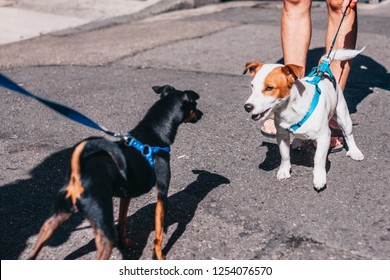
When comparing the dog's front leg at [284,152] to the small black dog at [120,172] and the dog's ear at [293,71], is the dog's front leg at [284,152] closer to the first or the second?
the dog's ear at [293,71]

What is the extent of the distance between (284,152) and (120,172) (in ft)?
5.42

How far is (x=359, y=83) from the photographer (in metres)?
6.70

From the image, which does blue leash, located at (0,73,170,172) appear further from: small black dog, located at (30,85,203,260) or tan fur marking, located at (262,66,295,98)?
tan fur marking, located at (262,66,295,98)

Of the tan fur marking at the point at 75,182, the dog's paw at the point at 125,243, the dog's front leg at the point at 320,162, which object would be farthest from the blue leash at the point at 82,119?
the dog's front leg at the point at 320,162

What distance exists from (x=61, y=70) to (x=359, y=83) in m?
3.56

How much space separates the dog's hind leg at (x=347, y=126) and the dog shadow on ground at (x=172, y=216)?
3.26ft

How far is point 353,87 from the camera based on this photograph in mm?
6566

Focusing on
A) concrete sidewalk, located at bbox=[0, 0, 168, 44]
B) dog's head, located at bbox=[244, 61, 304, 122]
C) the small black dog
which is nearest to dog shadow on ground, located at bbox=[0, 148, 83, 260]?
the small black dog

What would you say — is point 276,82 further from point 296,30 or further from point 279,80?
point 296,30

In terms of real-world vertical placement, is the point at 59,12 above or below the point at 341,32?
below

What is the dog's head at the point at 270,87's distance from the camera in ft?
12.6

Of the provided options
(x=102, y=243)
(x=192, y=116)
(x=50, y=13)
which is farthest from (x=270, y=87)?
(x=50, y=13)

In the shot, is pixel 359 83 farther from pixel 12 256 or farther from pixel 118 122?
pixel 12 256

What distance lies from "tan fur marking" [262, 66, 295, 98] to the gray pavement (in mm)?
741
